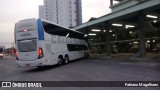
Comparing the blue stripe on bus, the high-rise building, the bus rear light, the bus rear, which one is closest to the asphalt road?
the bus rear

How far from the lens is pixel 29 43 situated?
1467 centimetres

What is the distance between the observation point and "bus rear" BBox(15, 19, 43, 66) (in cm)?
1445

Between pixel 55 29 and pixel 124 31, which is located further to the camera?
pixel 124 31

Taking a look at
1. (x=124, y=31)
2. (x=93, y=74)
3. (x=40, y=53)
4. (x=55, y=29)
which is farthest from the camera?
(x=124, y=31)

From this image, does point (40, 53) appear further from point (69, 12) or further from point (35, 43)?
point (69, 12)

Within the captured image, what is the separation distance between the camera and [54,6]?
121188 mm

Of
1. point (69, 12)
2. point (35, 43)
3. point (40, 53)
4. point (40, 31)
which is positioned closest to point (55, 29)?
point (40, 31)

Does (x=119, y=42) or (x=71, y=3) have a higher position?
(x=71, y=3)

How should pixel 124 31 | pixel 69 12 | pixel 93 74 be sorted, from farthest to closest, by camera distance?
pixel 69 12
pixel 124 31
pixel 93 74

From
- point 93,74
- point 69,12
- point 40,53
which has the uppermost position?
point 69,12

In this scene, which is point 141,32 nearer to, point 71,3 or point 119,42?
point 119,42

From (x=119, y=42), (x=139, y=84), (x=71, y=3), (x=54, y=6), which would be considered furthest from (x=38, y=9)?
(x=139, y=84)

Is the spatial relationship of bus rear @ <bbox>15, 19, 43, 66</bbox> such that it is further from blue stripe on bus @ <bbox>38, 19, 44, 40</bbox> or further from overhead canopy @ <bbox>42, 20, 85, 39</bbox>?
overhead canopy @ <bbox>42, 20, 85, 39</bbox>

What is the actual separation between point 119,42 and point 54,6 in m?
83.1
